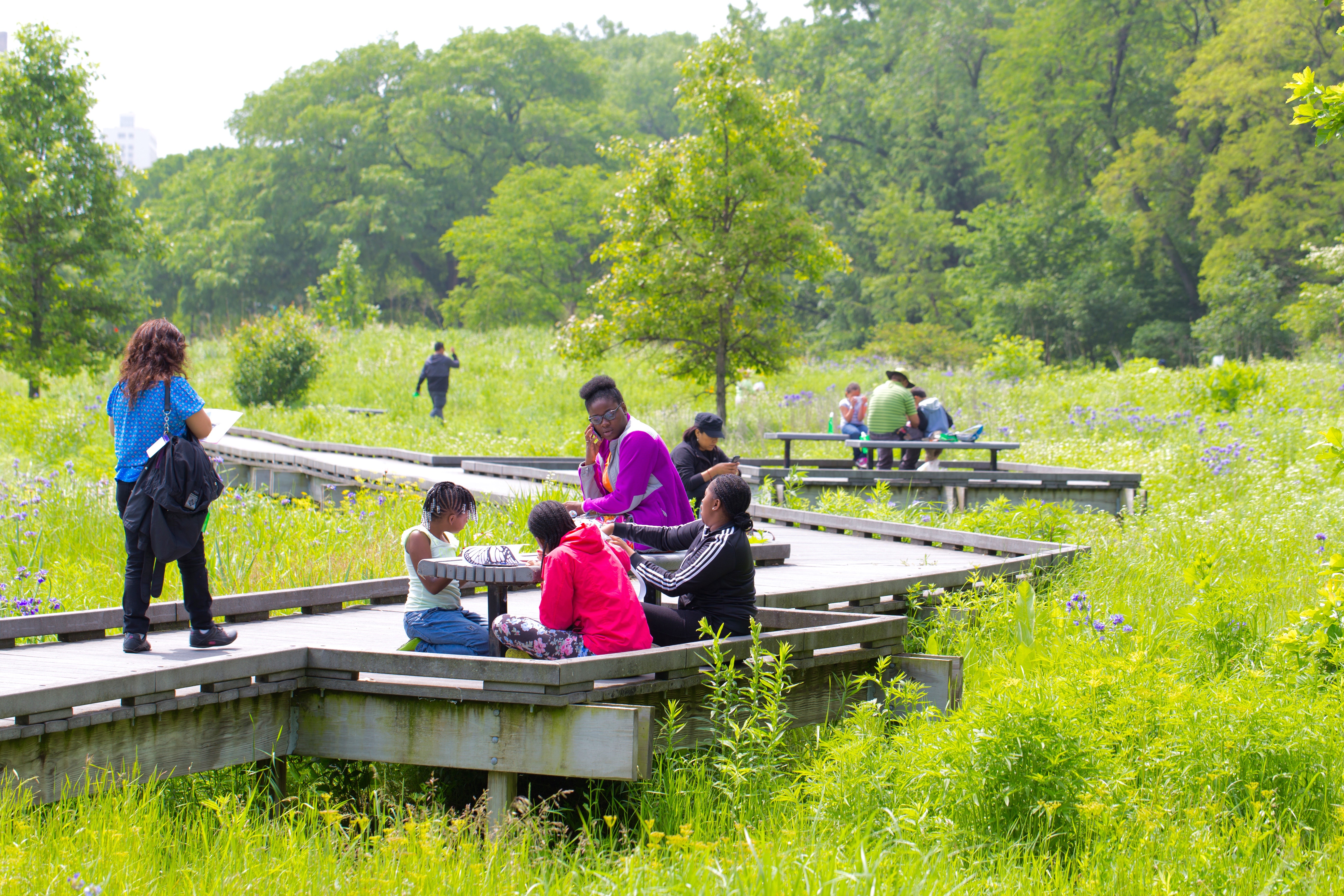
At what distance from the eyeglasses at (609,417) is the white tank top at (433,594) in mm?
1172

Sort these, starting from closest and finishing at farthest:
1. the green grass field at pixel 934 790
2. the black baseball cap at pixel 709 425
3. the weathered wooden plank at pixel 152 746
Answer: the green grass field at pixel 934 790, the weathered wooden plank at pixel 152 746, the black baseball cap at pixel 709 425

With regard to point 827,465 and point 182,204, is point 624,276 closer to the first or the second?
point 827,465

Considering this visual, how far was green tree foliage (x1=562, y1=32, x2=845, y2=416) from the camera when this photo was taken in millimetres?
17828

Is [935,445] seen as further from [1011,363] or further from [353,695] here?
[1011,363]

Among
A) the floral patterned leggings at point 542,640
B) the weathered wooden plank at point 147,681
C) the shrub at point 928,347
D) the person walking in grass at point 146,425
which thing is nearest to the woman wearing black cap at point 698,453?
the floral patterned leggings at point 542,640

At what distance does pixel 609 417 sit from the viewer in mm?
6172

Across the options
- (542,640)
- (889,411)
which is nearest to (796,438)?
(889,411)

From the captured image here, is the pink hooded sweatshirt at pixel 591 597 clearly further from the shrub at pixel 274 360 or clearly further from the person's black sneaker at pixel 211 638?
the shrub at pixel 274 360

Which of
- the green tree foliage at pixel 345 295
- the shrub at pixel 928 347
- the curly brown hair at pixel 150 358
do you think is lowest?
the curly brown hair at pixel 150 358

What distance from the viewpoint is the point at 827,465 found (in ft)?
49.2

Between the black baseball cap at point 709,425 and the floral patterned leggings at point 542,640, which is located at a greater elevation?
the black baseball cap at point 709,425

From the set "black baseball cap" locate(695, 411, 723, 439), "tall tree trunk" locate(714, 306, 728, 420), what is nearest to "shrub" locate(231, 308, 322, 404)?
"tall tree trunk" locate(714, 306, 728, 420)

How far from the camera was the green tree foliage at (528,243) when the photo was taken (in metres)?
50.8

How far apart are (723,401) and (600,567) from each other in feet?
44.5
